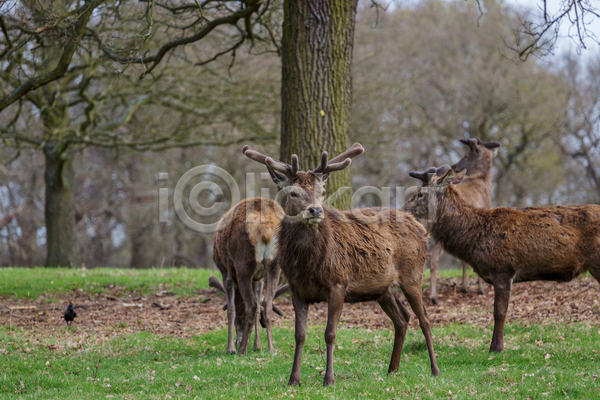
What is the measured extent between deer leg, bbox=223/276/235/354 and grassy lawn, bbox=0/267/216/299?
3515 millimetres

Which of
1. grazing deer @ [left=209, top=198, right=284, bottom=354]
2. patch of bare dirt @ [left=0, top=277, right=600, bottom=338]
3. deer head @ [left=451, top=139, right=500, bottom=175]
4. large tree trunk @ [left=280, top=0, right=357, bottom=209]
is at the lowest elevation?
patch of bare dirt @ [left=0, top=277, right=600, bottom=338]

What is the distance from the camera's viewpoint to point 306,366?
7242mm

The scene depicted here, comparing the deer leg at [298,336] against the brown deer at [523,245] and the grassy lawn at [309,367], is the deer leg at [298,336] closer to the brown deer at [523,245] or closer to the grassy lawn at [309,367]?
the grassy lawn at [309,367]

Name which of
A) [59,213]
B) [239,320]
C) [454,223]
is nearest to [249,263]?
[239,320]

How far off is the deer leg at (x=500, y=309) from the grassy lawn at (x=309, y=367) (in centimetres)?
16

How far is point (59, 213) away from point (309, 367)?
41.8 ft

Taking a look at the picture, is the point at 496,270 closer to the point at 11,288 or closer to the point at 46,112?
the point at 11,288

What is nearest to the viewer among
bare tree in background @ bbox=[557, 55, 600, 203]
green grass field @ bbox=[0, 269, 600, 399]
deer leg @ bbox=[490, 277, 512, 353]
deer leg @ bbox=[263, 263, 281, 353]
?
green grass field @ bbox=[0, 269, 600, 399]

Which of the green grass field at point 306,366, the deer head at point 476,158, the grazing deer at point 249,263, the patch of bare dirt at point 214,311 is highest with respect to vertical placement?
the deer head at point 476,158

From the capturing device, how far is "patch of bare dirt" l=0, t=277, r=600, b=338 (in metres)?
9.22

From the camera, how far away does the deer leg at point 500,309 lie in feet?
25.2

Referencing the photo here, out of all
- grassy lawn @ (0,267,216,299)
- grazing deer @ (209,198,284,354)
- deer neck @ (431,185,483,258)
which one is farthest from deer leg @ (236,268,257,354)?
grassy lawn @ (0,267,216,299)

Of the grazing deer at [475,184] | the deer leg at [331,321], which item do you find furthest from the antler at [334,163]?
the grazing deer at [475,184]

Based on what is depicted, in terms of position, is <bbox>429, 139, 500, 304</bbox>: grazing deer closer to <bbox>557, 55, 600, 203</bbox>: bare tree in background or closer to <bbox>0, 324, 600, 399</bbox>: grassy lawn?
<bbox>0, 324, 600, 399</bbox>: grassy lawn
